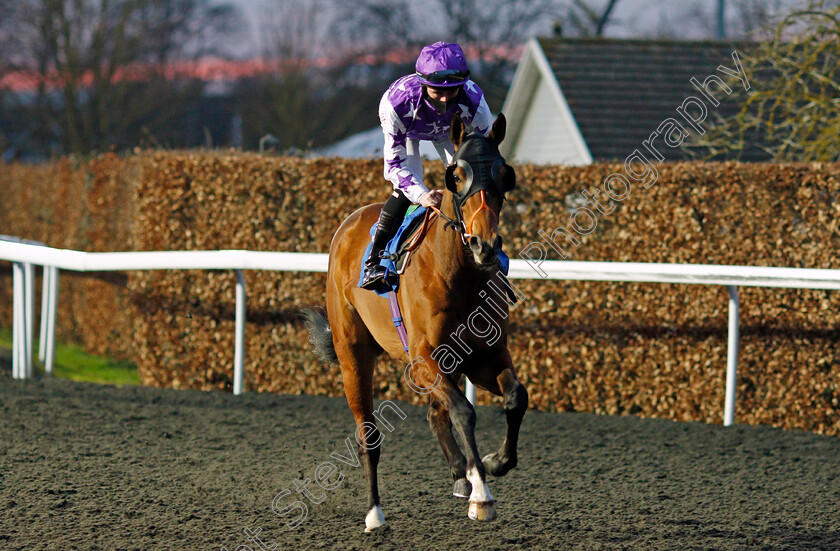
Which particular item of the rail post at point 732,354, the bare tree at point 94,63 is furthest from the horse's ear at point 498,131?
the bare tree at point 94,63

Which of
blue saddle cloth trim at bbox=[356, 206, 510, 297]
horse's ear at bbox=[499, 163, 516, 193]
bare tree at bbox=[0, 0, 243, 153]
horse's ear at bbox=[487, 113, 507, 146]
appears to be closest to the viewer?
horse's ear at bbox=[499, 163, 516, 193]

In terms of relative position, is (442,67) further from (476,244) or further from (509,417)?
(509,417)

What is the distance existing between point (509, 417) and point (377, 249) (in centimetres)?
113

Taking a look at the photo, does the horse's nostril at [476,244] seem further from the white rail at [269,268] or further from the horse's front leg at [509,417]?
the white rail at [269,268]

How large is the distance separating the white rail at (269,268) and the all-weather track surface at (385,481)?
69cm

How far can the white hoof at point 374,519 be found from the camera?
4340 mm

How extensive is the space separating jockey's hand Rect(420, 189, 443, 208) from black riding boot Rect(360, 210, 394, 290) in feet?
1.35

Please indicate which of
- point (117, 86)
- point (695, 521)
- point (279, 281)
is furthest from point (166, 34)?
point (695, 521)

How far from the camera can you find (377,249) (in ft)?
14.8

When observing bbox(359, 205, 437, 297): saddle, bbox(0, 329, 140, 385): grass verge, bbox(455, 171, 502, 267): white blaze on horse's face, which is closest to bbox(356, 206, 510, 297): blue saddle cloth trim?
bbox(359, 205, 437, 297): saddle

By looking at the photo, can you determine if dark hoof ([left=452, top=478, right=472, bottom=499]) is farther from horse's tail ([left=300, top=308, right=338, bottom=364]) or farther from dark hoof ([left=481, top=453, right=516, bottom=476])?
horse's tail ([left=300, top=308, right=338, bottom=364])

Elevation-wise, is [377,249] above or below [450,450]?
above

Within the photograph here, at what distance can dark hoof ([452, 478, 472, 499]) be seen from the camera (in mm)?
3881

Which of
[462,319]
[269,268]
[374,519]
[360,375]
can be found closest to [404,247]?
[462,319]
